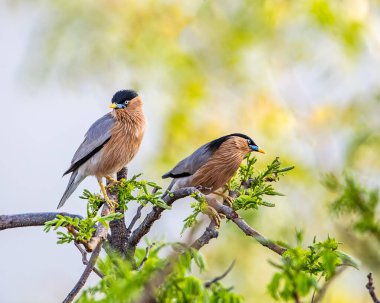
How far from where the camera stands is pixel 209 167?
177 inches

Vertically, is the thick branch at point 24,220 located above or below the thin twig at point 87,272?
above

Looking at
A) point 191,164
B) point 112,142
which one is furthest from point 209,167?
point 112,142

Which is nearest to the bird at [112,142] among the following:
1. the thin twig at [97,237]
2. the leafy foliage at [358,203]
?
the thin twig at [97,237]

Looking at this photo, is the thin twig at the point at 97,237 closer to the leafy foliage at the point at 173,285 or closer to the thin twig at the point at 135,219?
the thin twig at the point at 135,219

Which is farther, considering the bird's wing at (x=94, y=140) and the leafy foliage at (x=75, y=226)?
the bird's wing at (x=94, y=140)

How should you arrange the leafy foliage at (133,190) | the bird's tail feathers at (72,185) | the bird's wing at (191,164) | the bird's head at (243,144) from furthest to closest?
the bird's tail feathers at (72,185) → the bird's head at (243,144) → the bird's wing at (191,164) → the leafy foliage at (133,190)

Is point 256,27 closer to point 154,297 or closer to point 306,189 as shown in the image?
point 306,189

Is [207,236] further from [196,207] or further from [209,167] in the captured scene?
[209,167]

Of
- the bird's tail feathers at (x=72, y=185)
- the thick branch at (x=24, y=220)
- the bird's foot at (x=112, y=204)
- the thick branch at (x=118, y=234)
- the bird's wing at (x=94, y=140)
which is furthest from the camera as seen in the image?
the bird's tail feathers at (x=72, y=185)

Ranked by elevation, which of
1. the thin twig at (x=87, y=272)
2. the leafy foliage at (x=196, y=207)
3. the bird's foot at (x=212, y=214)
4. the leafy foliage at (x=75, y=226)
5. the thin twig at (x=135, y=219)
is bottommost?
the thin twig at (x=87, y=272)

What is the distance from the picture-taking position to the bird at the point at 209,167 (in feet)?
14.4

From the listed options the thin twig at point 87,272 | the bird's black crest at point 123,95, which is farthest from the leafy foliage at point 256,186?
the bird's black crest at point 123,95

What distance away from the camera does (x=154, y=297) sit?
167cm

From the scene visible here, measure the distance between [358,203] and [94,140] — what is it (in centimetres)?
370
